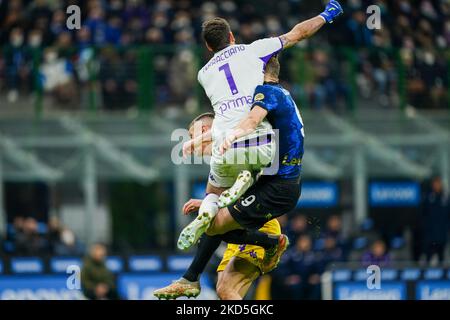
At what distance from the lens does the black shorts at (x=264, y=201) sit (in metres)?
11.1

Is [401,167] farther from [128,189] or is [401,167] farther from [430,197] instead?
[128,189]

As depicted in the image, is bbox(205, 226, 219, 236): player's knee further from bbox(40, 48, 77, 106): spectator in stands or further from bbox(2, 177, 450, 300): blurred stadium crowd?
bbox(40, 48, 77, 106): spectator in stands

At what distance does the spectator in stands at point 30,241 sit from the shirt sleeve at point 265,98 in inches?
384

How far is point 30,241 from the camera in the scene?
20531 millimetres

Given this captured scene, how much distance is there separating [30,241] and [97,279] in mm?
3030

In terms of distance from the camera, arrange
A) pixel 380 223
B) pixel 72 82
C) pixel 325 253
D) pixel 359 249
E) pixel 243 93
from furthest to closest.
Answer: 1. pixel 380 223
2. pixel 72 82
3. pixel 359 249
4. pixel 325 253
5. pixel 243 93

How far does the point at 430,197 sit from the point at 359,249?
150 cm

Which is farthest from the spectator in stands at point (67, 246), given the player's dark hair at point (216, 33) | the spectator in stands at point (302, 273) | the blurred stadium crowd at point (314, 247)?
the player's dark hair at point (216, 33)

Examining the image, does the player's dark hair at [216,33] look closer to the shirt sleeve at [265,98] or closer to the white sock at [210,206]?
the shirt sleeve at [265,98]

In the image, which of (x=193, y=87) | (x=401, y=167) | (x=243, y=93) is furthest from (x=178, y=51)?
(x=243, y=93)

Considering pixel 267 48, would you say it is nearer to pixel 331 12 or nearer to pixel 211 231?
pixel 331 12

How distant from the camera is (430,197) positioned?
20.5 meters

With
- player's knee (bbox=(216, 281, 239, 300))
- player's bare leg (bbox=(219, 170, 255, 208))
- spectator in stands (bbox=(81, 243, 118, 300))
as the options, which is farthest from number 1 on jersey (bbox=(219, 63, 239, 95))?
spectator in stands (bbox=(81, 243, 118, 300))

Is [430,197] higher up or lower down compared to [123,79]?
lower down
